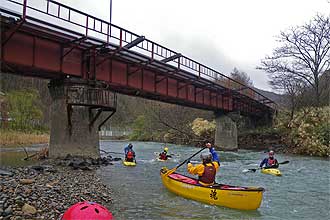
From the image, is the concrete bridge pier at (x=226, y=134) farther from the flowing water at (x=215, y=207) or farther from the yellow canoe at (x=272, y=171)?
the flowing water at (x=215, y=207)

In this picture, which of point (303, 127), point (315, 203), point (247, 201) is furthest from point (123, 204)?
point (303, 127)

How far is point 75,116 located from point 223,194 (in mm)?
10937

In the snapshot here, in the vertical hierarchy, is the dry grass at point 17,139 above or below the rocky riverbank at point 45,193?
above

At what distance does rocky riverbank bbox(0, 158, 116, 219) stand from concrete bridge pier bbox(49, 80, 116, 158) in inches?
138

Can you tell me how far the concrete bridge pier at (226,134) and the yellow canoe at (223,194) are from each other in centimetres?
2955

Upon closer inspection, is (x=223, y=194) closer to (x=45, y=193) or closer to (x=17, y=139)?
(x=45, y=193)

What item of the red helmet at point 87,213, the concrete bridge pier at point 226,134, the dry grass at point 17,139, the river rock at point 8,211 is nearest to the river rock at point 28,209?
the river rock at point 8,211

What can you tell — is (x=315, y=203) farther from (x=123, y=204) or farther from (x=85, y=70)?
(x=85, y=70)

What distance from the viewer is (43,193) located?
9141 millimetres

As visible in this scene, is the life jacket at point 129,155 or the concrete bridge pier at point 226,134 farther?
the concrete bridge pier at point 226,134

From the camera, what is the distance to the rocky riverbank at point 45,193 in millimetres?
7453

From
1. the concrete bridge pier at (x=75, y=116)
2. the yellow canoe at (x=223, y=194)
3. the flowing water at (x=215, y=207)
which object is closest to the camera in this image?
the flowing water at (x=215, y=207)

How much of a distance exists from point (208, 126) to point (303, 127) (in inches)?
642

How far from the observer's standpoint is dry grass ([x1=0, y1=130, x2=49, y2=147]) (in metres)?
30.9
